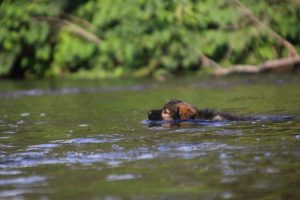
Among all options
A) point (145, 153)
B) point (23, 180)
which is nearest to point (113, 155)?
point (145, 153)

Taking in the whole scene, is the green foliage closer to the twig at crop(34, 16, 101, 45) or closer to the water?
the twig at crop(34, 16, 101, 45)

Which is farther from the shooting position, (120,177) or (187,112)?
(187,112)

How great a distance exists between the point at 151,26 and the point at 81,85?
3644 millimetres

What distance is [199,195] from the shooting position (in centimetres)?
607

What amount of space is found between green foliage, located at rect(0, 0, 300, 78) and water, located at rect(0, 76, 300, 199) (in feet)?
26.6

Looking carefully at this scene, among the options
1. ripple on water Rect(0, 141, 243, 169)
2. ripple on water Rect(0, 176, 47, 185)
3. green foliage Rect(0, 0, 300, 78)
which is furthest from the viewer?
green foliage Rect(0, 0, 300, 78)

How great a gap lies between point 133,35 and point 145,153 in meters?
18.4

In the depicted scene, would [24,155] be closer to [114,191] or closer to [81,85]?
[114,191]

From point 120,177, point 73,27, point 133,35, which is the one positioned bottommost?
point 120,177

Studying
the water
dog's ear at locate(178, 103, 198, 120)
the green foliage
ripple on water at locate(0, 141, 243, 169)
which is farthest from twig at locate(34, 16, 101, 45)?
ripple on water at locate(0, 141, 243, 169)

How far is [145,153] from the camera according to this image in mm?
8289

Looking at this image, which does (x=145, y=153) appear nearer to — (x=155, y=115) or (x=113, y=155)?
(x=113, y=155)

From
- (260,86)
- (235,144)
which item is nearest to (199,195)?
(235,144)

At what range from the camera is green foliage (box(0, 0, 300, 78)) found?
922 inches
